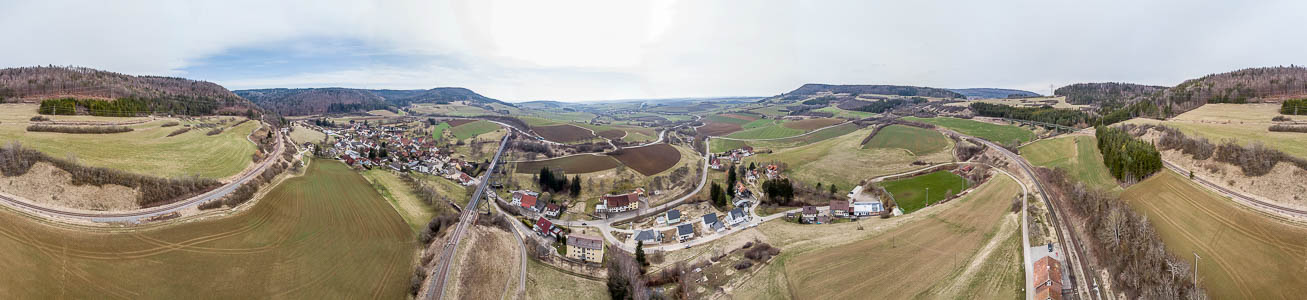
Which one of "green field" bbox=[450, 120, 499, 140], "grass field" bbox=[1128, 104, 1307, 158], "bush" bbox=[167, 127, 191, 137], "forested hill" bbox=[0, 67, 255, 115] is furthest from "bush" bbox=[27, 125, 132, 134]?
"grass field" bbox=[1128, 104, 1307, 158]

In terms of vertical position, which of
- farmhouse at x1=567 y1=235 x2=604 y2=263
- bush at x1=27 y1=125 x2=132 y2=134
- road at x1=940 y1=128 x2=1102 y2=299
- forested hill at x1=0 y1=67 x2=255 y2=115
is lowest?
farmhouse at x1=567 y1=235 x2=604 y2=263

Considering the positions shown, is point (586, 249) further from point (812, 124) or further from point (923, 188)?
point (812, 124)

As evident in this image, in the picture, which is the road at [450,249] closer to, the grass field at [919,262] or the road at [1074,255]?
the grass field at [919,262]

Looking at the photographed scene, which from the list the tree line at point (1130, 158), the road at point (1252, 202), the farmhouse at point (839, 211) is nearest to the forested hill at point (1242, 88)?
the tree line at point (1130, 158)

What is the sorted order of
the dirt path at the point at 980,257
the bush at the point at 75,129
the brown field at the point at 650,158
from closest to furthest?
1. the dirt path at the point at 980,257
2. the bush at the point at 75,129
3. the brown field at the point at 650,158

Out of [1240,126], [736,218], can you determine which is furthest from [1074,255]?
[736,218]

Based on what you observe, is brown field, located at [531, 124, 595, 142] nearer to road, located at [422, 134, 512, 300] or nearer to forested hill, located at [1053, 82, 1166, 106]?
road, located at [422, 134, 512, 300]
